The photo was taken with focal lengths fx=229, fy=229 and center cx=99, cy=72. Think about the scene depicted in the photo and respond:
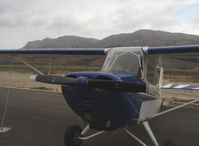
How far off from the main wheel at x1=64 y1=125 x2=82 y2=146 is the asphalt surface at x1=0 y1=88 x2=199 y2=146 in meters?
0.28

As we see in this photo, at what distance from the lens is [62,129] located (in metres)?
6.11

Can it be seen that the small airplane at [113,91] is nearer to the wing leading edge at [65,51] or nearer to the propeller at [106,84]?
the propeller at [106,84]

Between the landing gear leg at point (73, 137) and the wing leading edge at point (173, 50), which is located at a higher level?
the wing leading edge at point (173, 50)

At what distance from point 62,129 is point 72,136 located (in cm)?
159

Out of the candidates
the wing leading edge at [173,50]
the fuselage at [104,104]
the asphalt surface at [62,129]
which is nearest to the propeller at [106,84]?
the fuselage at [104,104]

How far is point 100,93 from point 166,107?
693cm

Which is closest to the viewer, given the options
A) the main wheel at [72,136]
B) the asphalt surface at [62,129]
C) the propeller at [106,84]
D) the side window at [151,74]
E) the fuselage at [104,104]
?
the propeller at [106,84]

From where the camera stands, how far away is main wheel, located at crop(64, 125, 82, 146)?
178 inches

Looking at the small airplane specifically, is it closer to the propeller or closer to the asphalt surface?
the propeller

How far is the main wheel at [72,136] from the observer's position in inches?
178

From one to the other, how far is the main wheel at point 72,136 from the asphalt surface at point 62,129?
0.28 metres

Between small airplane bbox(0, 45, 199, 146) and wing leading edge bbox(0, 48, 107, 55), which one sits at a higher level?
wing leading edge bbox(0, 48, 107, 55)

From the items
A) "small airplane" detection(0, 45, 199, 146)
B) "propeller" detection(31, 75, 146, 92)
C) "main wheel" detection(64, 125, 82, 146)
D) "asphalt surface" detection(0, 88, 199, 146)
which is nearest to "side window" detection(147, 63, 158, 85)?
"small airplane" detection(0, 45, 199, 146)

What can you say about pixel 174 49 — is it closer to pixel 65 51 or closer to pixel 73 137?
pixel 73 137
